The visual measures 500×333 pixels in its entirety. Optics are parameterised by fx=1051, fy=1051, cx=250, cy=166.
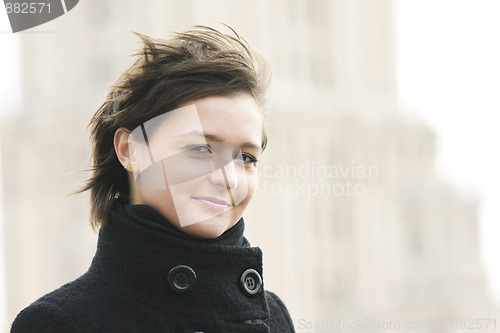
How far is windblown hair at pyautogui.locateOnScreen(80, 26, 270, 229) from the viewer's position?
2342 mm

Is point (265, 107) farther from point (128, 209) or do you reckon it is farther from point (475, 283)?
point (475, 283)

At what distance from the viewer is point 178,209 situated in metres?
2.32

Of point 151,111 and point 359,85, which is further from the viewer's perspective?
point 359,85

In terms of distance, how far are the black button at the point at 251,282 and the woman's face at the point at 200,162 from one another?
0.13 m

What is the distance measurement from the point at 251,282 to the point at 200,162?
330 mm

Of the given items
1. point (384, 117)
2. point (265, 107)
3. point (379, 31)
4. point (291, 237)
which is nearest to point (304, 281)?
point (291, 237)

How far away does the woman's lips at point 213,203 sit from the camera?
2.31 metres

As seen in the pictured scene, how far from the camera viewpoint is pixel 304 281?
37.6 metres

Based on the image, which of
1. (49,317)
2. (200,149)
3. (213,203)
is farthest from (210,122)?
(49,317)

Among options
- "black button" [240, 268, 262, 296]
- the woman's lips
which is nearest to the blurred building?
"black button" [240, 268, 262, 296]

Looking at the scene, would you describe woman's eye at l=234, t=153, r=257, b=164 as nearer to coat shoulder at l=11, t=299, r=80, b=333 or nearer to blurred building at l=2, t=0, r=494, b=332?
coat shoulder at l=11, t=299, r=80, b=333

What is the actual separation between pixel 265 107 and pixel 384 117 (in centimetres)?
→ 4215

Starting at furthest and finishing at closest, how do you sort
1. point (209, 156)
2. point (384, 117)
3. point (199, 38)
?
1. point (384, 117)
2. point (199, 38)
3. point (209, 156)

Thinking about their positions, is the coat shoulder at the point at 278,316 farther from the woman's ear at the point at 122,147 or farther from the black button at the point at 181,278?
the woman's ear at the point at 122,147
